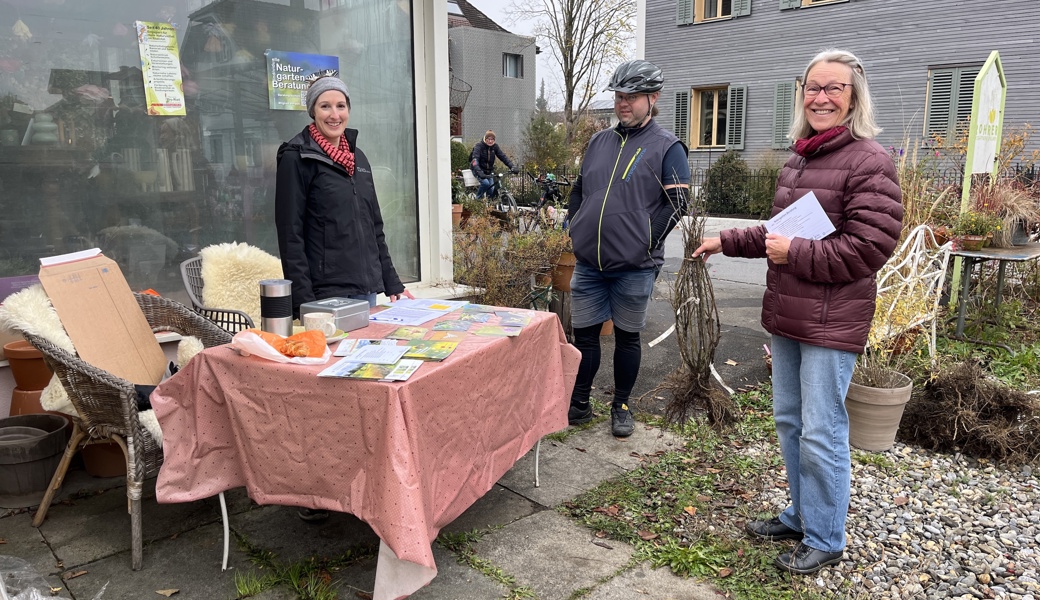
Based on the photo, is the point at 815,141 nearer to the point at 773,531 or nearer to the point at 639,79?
the point at 639,79

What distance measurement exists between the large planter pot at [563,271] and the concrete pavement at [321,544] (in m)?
2.42

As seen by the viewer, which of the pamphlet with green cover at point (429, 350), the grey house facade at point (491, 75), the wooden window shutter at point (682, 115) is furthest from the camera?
the grey house facade at point (491, 75)

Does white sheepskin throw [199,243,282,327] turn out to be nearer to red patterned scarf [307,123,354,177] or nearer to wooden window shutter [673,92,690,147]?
red patterned scarf [307,123,354,177]

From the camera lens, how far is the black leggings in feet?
13.5

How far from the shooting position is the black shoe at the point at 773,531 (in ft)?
9.74

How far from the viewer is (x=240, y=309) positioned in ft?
13.1

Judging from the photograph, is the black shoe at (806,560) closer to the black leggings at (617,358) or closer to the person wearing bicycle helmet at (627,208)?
the person wearing bicycle helmet at (627,208)

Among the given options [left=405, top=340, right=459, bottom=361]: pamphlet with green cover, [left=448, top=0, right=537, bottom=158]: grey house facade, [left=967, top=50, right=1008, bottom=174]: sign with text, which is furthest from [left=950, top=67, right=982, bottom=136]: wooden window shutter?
[left=448, top=0, right=537, bottom=158]: grey house facade

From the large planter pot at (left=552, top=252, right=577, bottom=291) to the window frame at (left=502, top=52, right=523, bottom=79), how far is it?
1065 inches

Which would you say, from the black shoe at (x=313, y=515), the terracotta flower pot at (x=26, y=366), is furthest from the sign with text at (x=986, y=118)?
the terracotta flower pot at (x=26, y=366)

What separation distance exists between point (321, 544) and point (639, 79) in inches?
105

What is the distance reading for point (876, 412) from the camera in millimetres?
3867

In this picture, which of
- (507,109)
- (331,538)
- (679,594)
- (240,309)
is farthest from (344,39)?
(507,109)

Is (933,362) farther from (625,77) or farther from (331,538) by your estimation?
(331,538)
